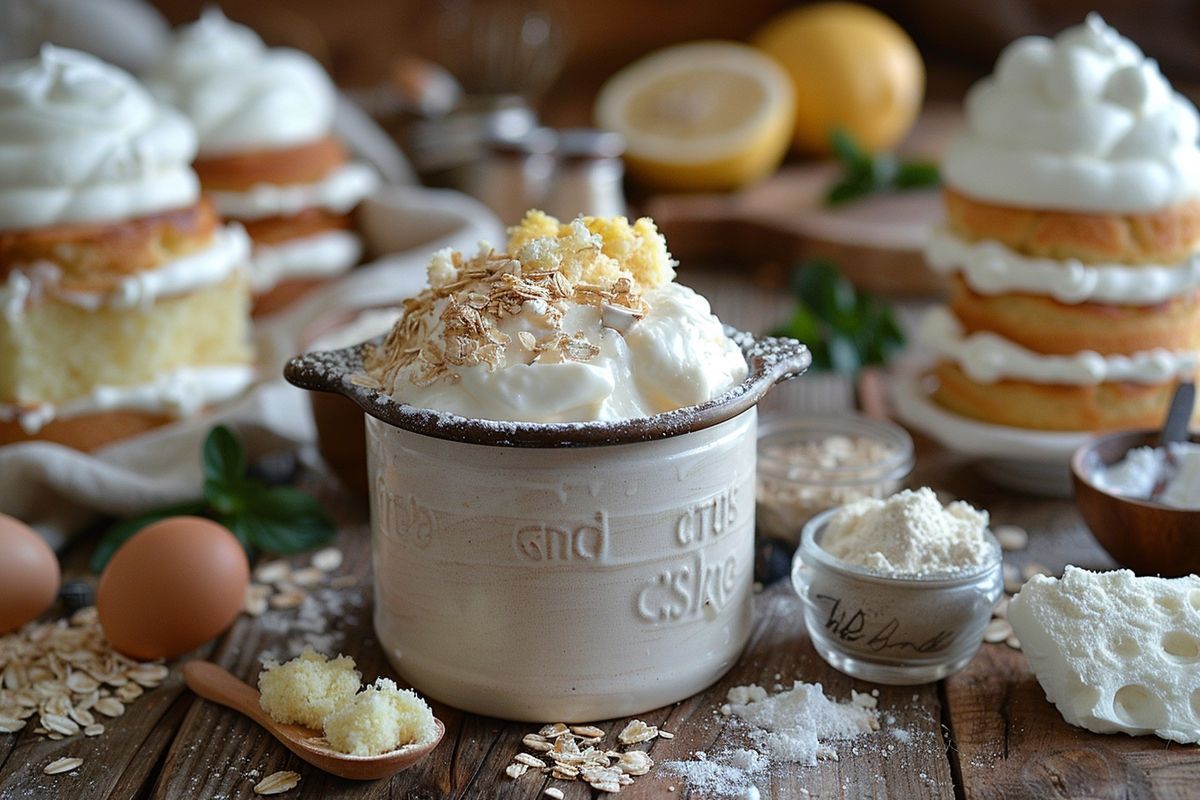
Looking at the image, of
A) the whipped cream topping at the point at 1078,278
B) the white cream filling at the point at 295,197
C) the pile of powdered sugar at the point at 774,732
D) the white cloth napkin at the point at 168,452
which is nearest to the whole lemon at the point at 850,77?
the white cream filling at the point at 295,197

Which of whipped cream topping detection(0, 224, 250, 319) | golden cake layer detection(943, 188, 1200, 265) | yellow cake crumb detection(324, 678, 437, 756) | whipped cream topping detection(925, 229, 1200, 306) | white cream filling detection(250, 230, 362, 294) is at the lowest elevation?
white cream filling detection(250, 230, 362, 294)

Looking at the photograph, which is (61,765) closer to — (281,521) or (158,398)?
(281,521)

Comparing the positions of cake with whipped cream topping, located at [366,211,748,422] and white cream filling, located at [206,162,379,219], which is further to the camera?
white cream filling, located at [206,162,379,219]

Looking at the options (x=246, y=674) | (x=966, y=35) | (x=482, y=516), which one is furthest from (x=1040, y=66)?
(x=966, y=35)

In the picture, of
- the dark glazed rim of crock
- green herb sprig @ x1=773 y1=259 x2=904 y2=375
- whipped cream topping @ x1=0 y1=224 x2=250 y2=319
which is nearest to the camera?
the dark glazed rim of crock

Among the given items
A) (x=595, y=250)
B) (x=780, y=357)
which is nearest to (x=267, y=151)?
(x=595, y=250)

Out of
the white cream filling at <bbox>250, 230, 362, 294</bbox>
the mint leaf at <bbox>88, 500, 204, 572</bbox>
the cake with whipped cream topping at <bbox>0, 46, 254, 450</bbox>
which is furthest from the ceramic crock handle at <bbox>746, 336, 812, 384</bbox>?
the white cream filling at <bbox>250, 230, 362, 294</bbox>

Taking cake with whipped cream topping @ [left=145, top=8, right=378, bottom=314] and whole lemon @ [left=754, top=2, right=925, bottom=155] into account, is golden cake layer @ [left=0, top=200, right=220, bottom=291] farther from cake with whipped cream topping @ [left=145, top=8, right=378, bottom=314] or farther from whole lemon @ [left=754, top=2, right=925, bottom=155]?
whole lemon @ [left=754, top=2, right=925, bottom=155]
